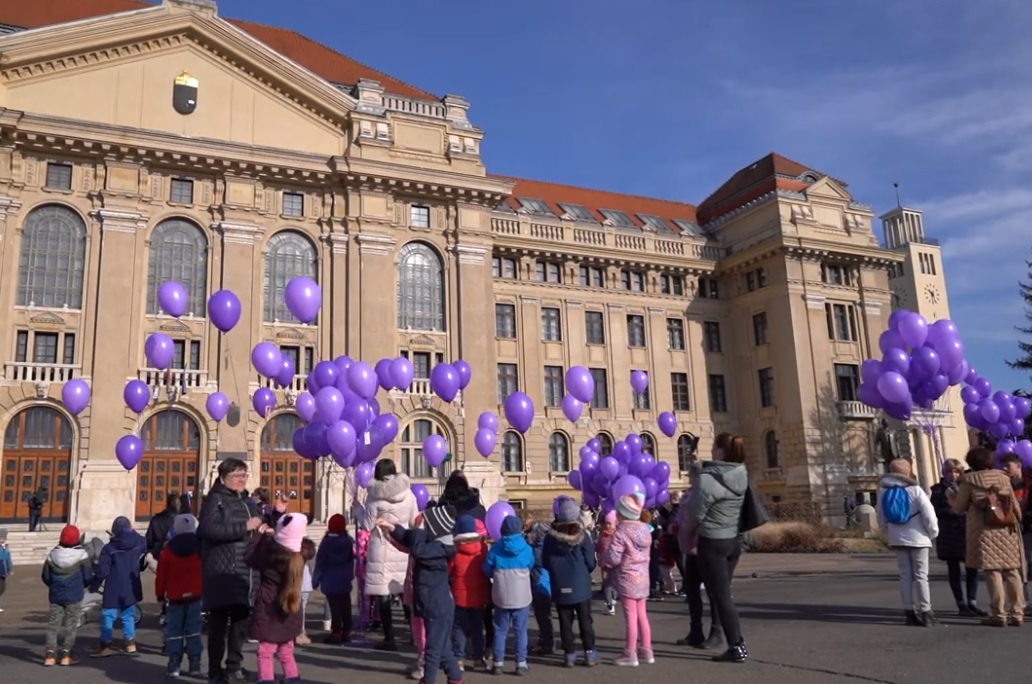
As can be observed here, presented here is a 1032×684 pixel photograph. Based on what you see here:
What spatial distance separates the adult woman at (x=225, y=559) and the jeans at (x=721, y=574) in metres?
4.06

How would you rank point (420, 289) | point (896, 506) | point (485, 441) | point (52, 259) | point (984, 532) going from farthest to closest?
1. point (420, 289)
2. point (52, 259)
3. point (485, 441)
4. point (896, 506)
5. point (984, 532)

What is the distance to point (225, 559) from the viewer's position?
7004 millimetres

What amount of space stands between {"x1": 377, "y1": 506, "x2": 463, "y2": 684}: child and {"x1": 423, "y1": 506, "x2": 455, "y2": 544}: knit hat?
0.20 ft

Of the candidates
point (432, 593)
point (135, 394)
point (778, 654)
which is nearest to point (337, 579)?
point (432, 593)

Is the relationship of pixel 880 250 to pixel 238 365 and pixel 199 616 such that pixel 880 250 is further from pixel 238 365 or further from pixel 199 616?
pixel 199 616

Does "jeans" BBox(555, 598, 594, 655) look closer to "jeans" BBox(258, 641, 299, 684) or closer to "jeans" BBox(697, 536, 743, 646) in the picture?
"jeans" BBox(697, 536, 743, 646)

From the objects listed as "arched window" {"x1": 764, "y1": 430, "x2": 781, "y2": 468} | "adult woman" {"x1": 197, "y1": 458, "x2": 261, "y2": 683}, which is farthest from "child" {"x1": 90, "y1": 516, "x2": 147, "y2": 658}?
"arched window" {"x1": 764, "y1": 430, "x2": 781, "y2": 468}

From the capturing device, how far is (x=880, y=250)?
143 ft

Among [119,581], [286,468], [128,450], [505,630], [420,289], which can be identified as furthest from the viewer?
[420,289]

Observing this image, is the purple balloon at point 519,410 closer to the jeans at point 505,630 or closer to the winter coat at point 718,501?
the jeans at point 505,630

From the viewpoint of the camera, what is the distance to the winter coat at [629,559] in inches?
314

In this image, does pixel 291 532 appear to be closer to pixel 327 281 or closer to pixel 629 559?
pixel 629 559

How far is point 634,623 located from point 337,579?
382 centimetres

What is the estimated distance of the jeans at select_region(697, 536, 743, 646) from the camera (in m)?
7.55
